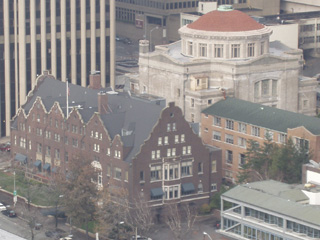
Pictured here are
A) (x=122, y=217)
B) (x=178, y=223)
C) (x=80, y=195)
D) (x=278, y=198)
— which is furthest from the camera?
(x=80, y=195)

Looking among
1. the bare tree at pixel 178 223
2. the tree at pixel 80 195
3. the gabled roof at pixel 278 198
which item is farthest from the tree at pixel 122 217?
the gabled roof at pixel 278 198

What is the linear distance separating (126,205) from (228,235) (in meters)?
21.2

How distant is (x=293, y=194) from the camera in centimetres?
17575

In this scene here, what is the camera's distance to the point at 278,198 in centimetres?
17375

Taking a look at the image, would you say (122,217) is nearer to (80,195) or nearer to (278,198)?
(80,195)

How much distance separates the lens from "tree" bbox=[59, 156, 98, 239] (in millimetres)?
191500

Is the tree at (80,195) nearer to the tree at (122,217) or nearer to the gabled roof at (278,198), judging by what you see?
the tree at (122,217)

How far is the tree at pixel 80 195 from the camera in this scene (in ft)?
628

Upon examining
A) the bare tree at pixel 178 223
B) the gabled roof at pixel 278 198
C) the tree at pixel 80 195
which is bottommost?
the bare tree at pixel 178 223

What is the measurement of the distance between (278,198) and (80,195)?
30.5 m

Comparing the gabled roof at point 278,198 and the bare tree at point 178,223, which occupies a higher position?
A: the gabled roof at point 278,198

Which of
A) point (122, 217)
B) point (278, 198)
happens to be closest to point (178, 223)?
point (122, 217)

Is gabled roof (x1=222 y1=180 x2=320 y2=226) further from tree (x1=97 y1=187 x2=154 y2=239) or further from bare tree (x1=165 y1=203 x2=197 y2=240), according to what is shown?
tree (x1=97 y1=187 x2=154 y2=239)

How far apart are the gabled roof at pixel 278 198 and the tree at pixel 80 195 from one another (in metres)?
22.6
